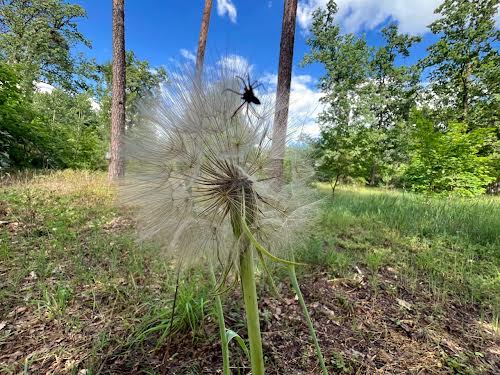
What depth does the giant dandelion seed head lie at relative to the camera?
0.98 m

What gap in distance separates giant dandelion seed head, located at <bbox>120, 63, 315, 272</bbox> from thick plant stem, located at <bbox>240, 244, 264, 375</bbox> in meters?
0.06

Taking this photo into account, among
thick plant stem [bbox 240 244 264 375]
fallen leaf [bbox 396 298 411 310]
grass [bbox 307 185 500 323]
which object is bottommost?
fallen leaf [bbox 396 298 411 310]

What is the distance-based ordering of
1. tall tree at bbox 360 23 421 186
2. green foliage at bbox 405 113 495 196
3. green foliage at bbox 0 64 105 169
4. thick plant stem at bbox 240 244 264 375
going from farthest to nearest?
tall tree at bbox 360 23 421 186 → green foliage at bbox 0 64 105 169 → green foliage at bbox 405 113 495 196 → thick plant stem at bbox 240 244 264 375

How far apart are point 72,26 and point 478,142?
2633cm

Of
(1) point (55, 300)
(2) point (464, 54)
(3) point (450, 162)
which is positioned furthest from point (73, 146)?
(2) point (464, 54)

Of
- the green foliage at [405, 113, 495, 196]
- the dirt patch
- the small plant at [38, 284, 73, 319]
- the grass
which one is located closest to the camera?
the dirt patch

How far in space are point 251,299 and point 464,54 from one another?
72.7ft

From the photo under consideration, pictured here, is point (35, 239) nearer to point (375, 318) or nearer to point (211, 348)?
point (211, 348)

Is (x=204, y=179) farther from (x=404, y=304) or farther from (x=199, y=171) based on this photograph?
(x=404, y=304)

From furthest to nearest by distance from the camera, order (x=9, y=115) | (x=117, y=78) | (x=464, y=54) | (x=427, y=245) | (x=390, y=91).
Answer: (x=390, y=91), (x=464, y=54), (x=9, y=115), (x=117, y=78), (x=427, y=245)

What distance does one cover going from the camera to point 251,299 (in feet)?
3.01

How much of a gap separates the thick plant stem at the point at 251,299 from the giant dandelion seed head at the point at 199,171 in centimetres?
6

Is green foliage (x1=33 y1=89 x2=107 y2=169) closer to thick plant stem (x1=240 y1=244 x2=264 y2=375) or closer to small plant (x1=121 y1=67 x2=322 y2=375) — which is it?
small plant (x1=121 y1=67 x2=322 y2=375)

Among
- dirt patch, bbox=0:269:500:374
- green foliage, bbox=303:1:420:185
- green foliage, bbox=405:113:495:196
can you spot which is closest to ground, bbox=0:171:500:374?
dirt patch, bbox=0:269:500:374
